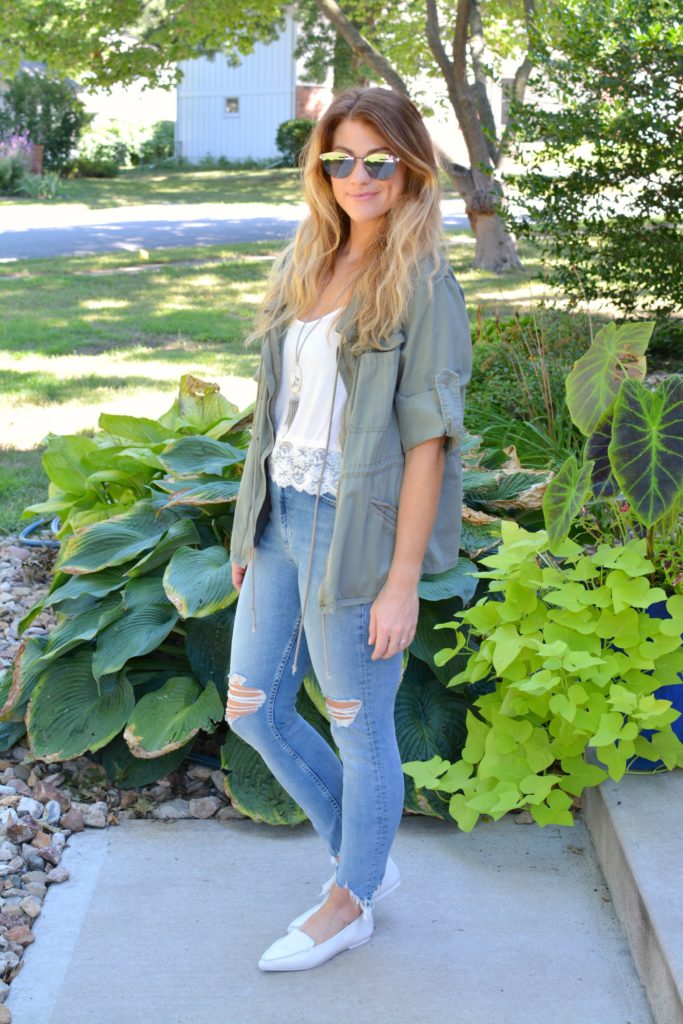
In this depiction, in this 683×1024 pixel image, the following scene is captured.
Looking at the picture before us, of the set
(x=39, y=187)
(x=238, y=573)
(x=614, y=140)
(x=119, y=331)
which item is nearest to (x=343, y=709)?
(x=238, y=573)

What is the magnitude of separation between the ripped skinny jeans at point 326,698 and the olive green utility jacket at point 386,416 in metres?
0.08

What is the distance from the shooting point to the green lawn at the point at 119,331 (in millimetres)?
6945

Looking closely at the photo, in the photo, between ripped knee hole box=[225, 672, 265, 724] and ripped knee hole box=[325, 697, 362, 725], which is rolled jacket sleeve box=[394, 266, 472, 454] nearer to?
ripped knee hole box=[325, 697, 362, 725]

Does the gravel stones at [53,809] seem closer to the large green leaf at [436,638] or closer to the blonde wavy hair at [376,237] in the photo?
the large green leaf at [436,638]

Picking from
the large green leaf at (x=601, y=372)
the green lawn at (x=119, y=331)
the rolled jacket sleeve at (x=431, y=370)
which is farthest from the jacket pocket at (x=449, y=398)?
the green lawn at (x=119, y=331)

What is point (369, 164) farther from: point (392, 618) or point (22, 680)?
point (22, 680)

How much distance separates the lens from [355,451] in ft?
6.87

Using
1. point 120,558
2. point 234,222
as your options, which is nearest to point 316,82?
point 234,222

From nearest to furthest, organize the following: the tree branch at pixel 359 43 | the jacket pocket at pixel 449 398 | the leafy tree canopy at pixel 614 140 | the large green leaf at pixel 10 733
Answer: the jacket pocket at pixel 449 398, the large green leaf at pixel 10 733, the leafy tree canopy at pixel 614 140, the tree branch at pixel 359 43

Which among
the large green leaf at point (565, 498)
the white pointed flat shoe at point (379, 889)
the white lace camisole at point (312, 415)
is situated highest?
the white lace camisole at point (312, 415)

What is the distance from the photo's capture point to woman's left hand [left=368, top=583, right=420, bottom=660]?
2.15m

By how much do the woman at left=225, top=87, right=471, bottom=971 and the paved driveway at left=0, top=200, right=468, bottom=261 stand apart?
37.4 feet

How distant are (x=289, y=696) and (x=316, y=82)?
32.9 m

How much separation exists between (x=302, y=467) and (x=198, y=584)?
1099mm
